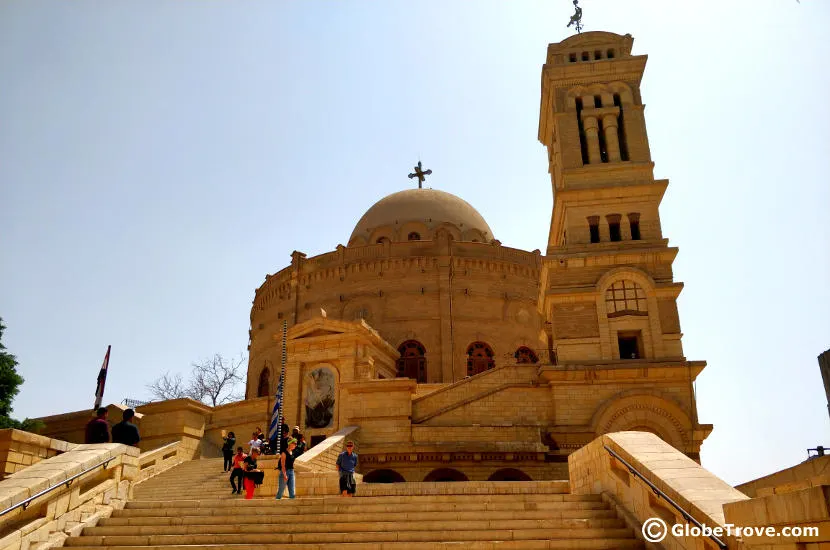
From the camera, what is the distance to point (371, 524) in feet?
33.8

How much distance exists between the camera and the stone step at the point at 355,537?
9.55m

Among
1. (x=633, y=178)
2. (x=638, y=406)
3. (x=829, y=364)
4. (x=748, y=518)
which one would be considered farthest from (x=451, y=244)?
(x=748, y=518)

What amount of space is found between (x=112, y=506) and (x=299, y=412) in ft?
51.5

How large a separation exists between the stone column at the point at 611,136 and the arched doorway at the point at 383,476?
14.5m

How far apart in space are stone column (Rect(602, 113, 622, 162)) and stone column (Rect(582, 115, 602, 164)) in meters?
0.35

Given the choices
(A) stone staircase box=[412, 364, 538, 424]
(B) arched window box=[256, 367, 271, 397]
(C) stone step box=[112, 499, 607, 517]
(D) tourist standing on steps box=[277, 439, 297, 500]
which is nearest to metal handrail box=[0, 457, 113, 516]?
(C) stone step box=[112, 499, 607, 517]

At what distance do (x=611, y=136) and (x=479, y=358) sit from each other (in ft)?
40.2

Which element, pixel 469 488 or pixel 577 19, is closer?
pixel 469 488

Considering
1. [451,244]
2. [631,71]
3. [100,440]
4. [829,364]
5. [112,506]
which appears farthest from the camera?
[451,244]

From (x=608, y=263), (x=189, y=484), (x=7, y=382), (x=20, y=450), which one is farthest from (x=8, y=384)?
(x=608, y=263)

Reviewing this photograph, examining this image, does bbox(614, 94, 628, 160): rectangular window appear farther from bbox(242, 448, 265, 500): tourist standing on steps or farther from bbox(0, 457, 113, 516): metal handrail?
bbox(0, 457, 113, 516): metal handrail

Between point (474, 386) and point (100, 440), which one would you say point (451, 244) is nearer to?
point (474, 386)

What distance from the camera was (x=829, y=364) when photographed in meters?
13.7

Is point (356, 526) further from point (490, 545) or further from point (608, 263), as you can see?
point (608, 263)
